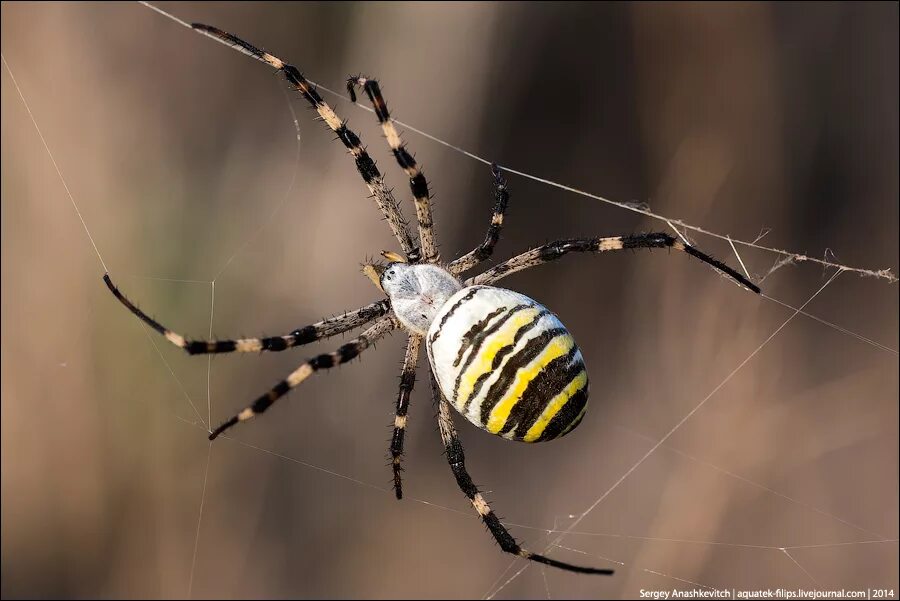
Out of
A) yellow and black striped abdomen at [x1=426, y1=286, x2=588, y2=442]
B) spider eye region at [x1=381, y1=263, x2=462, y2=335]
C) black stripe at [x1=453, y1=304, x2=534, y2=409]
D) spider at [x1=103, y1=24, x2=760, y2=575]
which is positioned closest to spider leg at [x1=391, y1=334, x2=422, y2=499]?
spider at [x1=103, y1=24, x2=760, y2=575]

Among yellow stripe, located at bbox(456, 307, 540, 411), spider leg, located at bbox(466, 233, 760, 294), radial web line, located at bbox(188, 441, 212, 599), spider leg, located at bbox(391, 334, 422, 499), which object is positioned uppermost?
spider leg, located at bbox(466, 233, 760, 294)

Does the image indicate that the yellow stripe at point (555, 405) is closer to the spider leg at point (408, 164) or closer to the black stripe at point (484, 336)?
the black stripe at point (484, 336)

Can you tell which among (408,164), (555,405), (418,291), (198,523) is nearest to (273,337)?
(418,291)

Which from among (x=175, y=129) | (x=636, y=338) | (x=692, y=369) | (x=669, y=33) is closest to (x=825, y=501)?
(x=692, y=369)

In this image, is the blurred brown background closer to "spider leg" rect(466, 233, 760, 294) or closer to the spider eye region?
the spider eye region

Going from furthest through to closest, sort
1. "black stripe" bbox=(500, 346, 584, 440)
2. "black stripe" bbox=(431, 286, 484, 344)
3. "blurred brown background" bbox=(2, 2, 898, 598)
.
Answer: "blurred brown background" bbox=(2, 2, 898, 598)
"black stripe" bbox=(431, 286, 484, 344)
"black stripe" bbox=(500, 346, 584, 440)

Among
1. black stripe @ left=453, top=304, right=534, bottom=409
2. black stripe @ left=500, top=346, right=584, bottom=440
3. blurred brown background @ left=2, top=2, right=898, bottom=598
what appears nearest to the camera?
black stripe @ left=500, top=346, right=584, bottom=440

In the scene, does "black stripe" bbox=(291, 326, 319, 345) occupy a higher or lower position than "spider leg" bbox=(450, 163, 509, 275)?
lower
